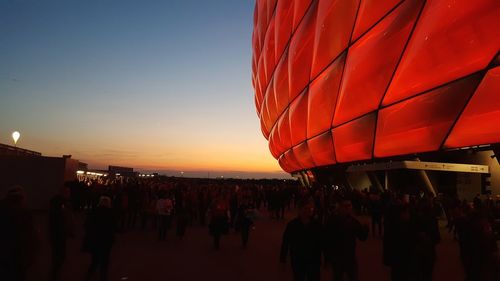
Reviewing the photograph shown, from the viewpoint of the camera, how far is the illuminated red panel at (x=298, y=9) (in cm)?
1531

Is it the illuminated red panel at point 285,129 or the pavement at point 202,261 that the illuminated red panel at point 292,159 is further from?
the pavement at point 202,261

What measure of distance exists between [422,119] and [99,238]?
675 cm

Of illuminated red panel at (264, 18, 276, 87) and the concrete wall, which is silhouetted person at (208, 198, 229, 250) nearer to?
the concrete wall

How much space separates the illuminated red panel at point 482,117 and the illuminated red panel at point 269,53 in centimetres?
1464

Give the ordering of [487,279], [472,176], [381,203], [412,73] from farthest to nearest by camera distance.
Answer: [472,176], [381,203], [412,73], [487,279]

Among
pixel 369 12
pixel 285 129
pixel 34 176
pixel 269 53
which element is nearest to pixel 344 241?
pixel 369 12

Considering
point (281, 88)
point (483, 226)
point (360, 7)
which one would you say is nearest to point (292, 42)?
point (281, 88)

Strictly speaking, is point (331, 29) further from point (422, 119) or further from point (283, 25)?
point (283, 25)

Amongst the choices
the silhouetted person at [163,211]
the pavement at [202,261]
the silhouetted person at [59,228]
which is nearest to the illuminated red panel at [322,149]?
the pavement at [202,261]

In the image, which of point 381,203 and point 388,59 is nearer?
point 388,59

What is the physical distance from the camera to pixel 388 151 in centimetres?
1048

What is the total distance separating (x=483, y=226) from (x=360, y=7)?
6.49 meters

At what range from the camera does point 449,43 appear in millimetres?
7469

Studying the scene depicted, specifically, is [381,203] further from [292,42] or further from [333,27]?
[292,42]
